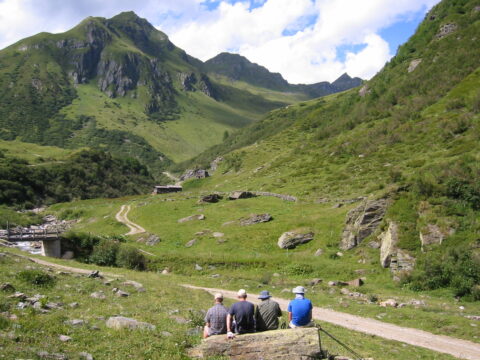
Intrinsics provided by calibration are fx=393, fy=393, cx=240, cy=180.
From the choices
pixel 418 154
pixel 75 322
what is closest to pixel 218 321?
pixel 75 322

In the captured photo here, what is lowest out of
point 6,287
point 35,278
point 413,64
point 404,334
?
point 404,334

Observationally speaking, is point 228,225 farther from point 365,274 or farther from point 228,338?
point 228,338

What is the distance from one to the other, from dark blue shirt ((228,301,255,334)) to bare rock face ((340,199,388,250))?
2683 cm

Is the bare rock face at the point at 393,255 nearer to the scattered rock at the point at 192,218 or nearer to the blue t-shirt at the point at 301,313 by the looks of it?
the blue t-shirt at the point at 301,313

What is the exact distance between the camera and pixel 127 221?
7381 centimetres

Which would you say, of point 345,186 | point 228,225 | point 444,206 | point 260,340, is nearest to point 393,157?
point 345,186

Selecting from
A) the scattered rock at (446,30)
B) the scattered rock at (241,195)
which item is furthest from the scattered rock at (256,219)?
the scattered rock at (446,30)

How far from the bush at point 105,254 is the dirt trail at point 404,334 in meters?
27.0

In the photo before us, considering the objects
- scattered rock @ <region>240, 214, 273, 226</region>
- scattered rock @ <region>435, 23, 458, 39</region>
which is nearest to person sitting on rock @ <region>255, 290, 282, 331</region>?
scattered rock @ <region>240, 214, 273, 226</region>

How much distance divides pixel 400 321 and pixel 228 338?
→ 1448 centimetres

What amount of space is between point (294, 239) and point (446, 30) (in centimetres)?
7641

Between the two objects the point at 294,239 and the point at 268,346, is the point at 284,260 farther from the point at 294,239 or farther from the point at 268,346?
the point at 268,346

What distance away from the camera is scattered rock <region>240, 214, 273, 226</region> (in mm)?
54031

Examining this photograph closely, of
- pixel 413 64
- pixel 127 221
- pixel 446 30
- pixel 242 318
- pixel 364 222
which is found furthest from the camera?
pixel 413 64
